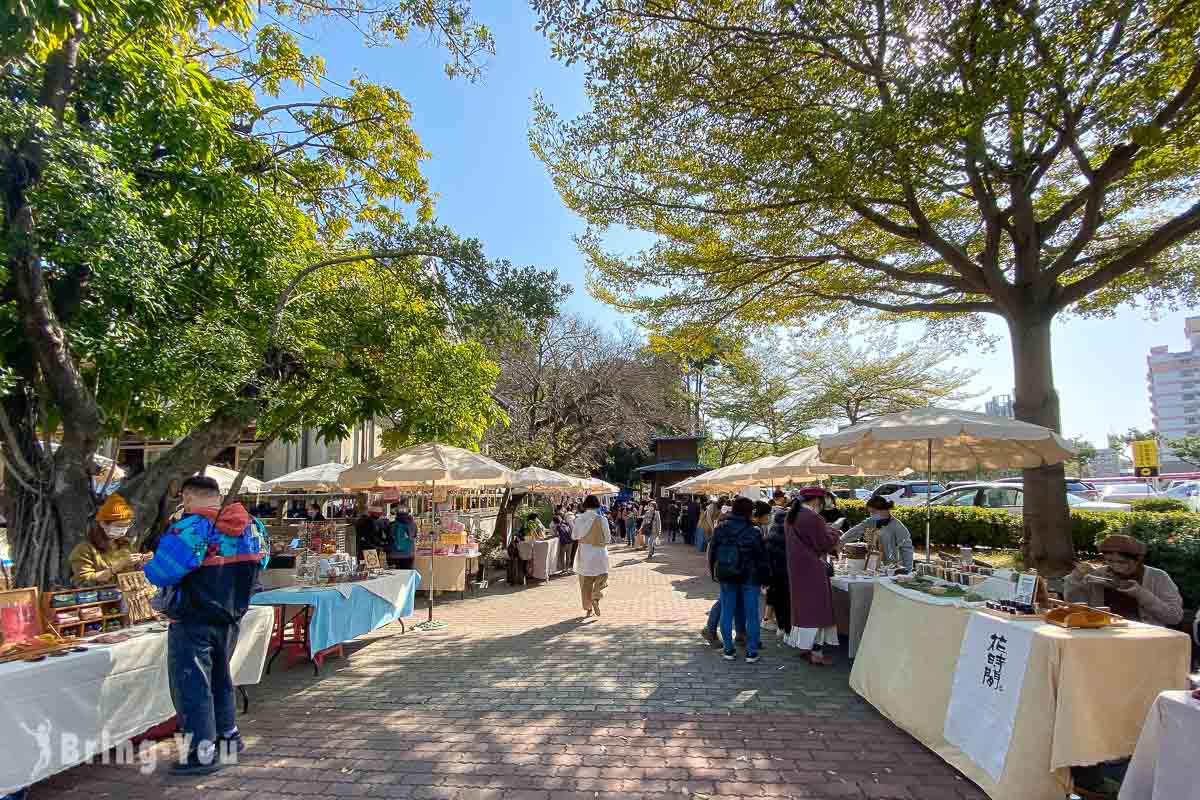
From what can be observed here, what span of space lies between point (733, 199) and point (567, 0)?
362 centimetres

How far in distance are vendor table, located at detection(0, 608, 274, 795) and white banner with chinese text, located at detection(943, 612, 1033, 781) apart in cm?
495

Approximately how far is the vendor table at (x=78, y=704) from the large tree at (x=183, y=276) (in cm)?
188

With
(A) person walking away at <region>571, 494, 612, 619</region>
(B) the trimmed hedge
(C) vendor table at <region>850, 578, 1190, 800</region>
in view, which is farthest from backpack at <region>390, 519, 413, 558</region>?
(B) the trimmed hedge

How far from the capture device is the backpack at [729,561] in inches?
235

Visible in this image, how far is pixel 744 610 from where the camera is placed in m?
6.22

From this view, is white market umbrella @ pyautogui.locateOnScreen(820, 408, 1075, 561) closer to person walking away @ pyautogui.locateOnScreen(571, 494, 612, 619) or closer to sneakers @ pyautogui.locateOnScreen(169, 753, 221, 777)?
person walking away @ pyautogui.locateOnScreen(571, 494, 612, 619)

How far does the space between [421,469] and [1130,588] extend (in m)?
6.82

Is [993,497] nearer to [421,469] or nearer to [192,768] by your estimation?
[421,469]

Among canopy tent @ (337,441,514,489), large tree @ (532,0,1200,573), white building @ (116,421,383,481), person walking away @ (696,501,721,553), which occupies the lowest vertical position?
person walking away @ (696,501,721,553)

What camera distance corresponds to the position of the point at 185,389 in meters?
5.24

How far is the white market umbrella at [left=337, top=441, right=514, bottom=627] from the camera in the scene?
301 inches

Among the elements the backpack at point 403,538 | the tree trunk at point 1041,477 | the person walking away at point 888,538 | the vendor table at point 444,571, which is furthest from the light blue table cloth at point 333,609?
the tree trunk at point 1041,477

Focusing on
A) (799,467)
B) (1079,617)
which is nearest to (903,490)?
(799,467)

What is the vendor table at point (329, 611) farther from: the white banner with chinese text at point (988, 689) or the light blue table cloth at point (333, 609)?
the white banner with chinese text at point (988, 689)
